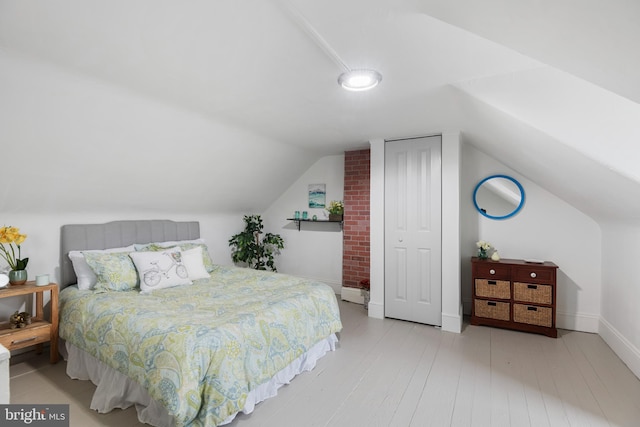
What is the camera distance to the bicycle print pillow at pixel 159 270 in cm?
286

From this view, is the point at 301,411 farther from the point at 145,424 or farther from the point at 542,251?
the point at 542,251

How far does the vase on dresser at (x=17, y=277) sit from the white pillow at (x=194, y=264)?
4.08 feet

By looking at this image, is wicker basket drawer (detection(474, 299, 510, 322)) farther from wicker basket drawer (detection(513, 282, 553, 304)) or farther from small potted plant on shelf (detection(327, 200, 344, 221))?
small potted plant on shelf (detection(327, 200, 344, 221))

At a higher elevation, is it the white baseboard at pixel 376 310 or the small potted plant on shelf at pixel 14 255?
the small potted plant on shelf at pixel 14 255

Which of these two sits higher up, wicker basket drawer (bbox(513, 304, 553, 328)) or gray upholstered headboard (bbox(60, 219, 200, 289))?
gray upholstered headboard (bbox(60, 219, 200, 289))

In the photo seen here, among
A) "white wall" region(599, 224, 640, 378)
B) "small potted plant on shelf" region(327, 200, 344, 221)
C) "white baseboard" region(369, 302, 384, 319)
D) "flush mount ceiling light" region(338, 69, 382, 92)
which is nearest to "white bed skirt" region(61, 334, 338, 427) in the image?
"white baseboard" region(369, 302, 384, 319)

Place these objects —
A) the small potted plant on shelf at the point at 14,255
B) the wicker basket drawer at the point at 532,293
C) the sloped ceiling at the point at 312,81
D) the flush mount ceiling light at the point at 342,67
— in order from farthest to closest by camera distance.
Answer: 1. the wicker basket drawer at the point at 532,293
2. the small potted plant on shelf at the point at 14,255
3. the flush mount ceiling light at the point at 342,67
4. the sloped ceiling at the point at 312,81

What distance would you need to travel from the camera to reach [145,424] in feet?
6.27

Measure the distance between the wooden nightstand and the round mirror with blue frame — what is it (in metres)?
4.52

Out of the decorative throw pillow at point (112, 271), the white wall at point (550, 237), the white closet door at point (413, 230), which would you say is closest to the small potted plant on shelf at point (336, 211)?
the white closet door at point (413, 230)

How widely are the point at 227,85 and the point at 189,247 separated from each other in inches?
83.9

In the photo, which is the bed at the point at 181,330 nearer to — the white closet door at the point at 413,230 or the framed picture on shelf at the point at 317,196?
the white closet door at the point at 413,230

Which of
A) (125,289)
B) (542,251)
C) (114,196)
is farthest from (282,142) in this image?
(542,251)

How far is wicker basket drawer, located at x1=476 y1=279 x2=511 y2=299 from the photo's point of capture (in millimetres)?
3416
